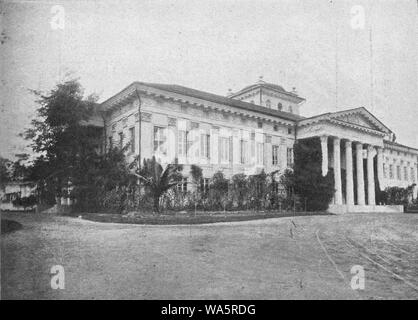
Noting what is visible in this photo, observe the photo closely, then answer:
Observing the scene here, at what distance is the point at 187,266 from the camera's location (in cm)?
588

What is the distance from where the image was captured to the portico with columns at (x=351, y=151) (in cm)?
2444

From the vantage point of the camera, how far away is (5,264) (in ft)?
17.4

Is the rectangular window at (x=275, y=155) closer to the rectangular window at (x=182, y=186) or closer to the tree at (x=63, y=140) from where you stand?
the rectangular window at (x=182, y=186)

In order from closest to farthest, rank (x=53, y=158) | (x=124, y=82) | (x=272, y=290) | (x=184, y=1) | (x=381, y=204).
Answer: (x=272, y=290) < (x=184, y=1) < (x=124, y=82) < (x=53, y=158) < (x=381, y=204)

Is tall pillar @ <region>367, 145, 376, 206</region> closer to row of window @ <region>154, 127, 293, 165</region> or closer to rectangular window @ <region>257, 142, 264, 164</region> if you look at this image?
row of window @ <region>154, 127, 293, 165</region>

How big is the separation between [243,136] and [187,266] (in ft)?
54.1

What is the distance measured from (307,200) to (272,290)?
58.1 ft

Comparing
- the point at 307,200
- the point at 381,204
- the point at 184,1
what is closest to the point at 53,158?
the point at 184,1

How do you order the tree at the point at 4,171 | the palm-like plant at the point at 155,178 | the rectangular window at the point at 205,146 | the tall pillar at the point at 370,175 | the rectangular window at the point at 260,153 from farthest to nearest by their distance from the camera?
the tall pillar at the point at 370,175, the rectangular window at the point at 260,153, the rectangular window at the point at 205,146, the palm-like plant at the point at 155,178, the tree at the point at 4,171

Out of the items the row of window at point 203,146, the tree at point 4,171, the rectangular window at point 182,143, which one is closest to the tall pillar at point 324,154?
the row of window at point 203,146

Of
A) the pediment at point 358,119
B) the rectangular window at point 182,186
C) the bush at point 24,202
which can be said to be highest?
the pediment at point 358,119
